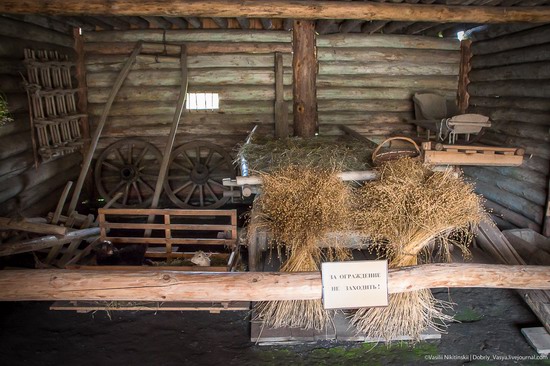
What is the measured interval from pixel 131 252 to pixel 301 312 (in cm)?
207

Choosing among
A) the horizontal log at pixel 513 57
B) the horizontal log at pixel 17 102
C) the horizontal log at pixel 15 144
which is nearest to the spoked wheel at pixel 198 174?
the horizontal log at pixel 15 144

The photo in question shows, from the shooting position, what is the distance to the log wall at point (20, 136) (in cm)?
559

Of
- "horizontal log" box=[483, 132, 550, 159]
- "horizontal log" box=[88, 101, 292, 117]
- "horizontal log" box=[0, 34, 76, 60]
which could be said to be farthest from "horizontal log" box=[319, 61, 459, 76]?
"horizontal log" box=[0, 34, 76, 60]

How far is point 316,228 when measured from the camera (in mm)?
3607

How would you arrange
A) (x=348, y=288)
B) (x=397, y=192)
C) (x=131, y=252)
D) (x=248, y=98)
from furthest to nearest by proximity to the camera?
(x=248, y=98) → (x=131, y=252) → (x=397, y=192) → (x=348, y=288)

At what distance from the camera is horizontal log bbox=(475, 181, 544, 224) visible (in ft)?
19.9

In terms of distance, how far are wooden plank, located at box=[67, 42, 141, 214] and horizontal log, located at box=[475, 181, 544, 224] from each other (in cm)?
640

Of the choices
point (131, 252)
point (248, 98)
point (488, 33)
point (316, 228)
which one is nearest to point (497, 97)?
point (488, 33)

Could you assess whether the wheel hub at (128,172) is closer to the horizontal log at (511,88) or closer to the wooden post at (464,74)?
the wooden post at (464,74)

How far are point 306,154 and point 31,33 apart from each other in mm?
4332

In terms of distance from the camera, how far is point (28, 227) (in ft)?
15.3

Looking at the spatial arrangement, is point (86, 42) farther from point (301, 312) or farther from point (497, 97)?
point (497, 97)

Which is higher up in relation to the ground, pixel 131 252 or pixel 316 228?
pixel 316 228

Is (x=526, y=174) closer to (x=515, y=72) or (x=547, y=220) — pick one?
(x=547, y=220)
